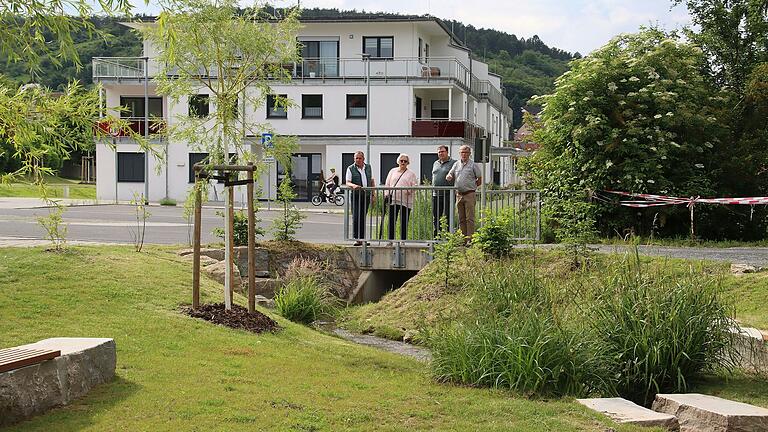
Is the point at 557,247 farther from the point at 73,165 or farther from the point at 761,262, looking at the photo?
the point at 73,165

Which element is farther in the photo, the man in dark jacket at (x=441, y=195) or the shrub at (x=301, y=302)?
the man in dark jacket at (x=441, y=195)

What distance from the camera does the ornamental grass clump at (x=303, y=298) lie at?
14391mm

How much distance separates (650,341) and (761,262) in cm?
698

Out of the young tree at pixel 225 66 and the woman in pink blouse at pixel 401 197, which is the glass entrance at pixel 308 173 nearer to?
the woman in pink blouse at pixel 401 197

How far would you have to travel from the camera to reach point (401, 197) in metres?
17.7

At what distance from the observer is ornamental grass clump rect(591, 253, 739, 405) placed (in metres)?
9.10

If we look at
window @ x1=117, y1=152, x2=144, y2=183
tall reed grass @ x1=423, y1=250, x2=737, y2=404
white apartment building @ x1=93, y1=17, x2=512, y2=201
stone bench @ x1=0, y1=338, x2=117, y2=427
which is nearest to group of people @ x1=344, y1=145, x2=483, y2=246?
tall reed grass @ x1=423, y1=250, x2=737, y2=404

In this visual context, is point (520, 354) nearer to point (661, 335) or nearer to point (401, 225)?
point (661, 335)

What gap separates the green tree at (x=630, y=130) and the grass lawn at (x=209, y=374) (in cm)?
988

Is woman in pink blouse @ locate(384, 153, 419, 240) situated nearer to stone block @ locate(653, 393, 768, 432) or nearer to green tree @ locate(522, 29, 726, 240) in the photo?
green tree @ locate(522, 29, 726, 240)

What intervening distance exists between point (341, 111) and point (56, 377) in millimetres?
44414

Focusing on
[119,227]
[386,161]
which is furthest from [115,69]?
[119,227]

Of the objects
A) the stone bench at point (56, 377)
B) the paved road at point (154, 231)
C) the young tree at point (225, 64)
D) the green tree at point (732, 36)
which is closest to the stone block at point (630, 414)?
the stone bench at point (56, 377)

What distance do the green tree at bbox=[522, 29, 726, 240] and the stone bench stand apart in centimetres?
1355
